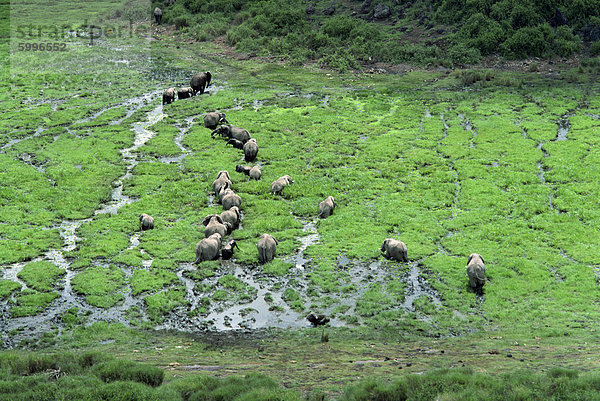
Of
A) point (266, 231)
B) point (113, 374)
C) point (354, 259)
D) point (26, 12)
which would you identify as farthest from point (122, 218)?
point (26, 12)

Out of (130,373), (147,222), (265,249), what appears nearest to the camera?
(130,373)

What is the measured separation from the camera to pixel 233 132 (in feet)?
108

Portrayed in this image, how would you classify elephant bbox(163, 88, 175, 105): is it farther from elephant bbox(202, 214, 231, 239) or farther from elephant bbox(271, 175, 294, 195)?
elephant bbox(202, 214, 231, 239)

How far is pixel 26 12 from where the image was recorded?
247 ft

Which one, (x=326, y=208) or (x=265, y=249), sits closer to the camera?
(x=265, y=249)

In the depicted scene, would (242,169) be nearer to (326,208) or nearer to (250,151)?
(250,151)

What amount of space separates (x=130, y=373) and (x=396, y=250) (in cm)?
1005

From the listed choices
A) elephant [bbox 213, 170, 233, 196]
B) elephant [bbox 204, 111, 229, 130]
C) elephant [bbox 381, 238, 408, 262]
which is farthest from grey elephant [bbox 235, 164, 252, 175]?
elephant [bbox 381, 238, 408, 262]

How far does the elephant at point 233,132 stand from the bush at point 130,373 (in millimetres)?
19939

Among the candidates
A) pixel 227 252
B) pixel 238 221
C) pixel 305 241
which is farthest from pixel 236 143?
pixel 227 252

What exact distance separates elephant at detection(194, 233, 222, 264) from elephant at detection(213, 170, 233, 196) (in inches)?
206

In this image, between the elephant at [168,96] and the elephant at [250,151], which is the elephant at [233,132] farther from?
the elephant at [168,96]

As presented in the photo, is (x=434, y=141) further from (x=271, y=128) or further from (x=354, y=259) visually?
(x=354, y=259)

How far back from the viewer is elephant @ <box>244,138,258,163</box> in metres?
30.2
